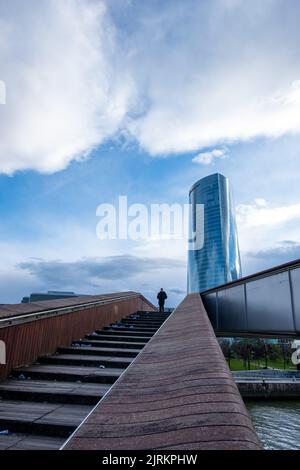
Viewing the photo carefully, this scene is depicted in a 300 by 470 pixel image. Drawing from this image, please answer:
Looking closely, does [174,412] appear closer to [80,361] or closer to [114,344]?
[80,361]

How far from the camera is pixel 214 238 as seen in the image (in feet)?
340

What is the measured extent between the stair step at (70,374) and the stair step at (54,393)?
20 cm

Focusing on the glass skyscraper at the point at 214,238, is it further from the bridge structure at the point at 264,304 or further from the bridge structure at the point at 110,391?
the bridge structure at the point at 110,391

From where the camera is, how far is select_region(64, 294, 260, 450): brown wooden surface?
1.18 m

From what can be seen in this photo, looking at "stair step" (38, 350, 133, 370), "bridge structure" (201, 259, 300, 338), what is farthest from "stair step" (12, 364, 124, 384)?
"bridge structure" (201, 259, 300, 338)

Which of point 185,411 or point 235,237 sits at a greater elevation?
point 235,237

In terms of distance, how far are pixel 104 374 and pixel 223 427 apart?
2953 mm

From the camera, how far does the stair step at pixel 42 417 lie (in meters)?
2.57

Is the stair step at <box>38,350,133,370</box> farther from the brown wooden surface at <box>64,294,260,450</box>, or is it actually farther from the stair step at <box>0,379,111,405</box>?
the brown wooden surface at <box>64,294,260,450</box>

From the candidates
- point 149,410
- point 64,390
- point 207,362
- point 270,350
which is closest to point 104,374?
point 64,390

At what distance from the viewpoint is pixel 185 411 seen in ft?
4.67

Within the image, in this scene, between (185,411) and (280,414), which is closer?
(185,411)

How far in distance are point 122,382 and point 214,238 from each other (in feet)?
340
